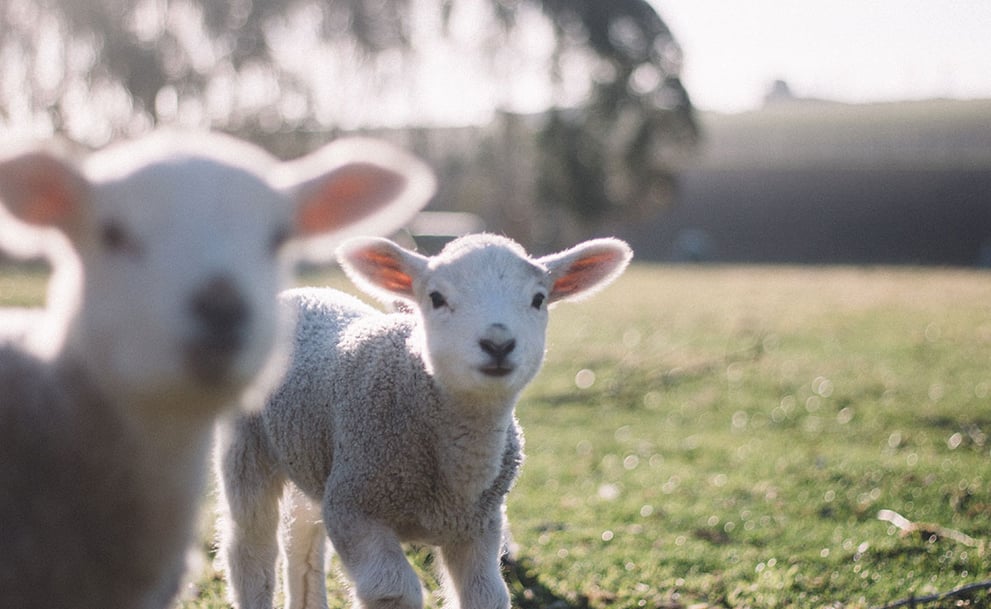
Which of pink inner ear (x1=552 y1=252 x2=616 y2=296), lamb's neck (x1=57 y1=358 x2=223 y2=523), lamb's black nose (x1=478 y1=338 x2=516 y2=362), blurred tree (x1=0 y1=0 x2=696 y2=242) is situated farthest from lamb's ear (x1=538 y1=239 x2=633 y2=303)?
blurred tree (x1=0 y1=0 x2=696 y2=242)

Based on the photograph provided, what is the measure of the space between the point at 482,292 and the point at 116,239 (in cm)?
193

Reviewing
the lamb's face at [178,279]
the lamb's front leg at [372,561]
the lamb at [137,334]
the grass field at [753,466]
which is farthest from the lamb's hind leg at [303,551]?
the lamb's face at [178,279]

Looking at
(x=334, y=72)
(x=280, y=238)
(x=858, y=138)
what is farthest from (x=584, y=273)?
(x=858, y=138)

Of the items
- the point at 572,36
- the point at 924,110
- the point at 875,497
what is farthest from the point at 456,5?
the point at 924,110

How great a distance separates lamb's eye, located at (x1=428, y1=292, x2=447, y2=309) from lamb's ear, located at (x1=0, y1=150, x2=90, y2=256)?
189 centimetres

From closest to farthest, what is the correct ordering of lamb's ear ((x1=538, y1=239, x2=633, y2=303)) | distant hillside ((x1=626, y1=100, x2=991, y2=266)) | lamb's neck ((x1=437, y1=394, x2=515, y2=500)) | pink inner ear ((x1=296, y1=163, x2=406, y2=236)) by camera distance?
pink inner ear ((x1=296, y1=163, x2=406, y2=236)), lamb's neck ((x1=437, y1=394, x2=515, y2=500)), lamb's ear ((x1=538, y1=239, x2=633, y2=303)), distant hillside ((x1=626, y1=100, x2=991, y2=266))

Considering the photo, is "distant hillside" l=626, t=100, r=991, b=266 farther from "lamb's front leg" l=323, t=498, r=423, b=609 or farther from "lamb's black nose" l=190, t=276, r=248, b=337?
"lamb's black nose" l=190, t=276, r=248, b=337

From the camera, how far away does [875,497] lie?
622 centimetres

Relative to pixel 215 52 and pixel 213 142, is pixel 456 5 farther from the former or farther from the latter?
pixel 213 142

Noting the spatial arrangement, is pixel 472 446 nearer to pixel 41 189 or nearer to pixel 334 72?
pixel 41 189

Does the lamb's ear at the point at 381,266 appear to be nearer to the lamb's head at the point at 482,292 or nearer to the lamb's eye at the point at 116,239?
the lamb's head at the point at 482,292

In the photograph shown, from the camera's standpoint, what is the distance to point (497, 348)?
376 centimetres

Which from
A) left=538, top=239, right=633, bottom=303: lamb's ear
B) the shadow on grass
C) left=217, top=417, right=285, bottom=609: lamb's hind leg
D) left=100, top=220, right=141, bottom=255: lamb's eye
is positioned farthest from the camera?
the shadow on grass

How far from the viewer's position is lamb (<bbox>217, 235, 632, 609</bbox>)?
12.3ft
